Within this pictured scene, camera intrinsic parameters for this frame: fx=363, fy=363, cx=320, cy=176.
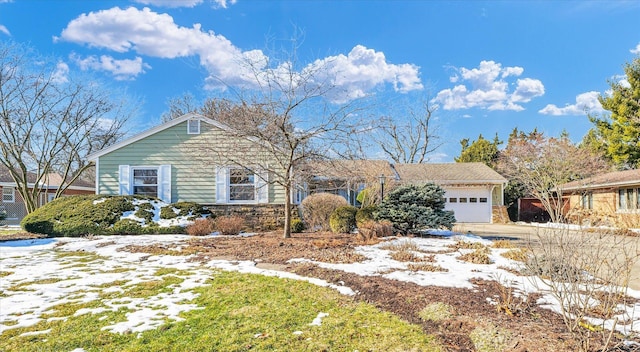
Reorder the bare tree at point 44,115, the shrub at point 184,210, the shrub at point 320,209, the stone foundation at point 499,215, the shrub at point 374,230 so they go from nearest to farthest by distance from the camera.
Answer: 1. the shrub at point 374,230
2. the shrub at point 320,209
3. the shrub at point 184,210
4. the bare tree at point 44,115
5. the stone foundation at point 499,215

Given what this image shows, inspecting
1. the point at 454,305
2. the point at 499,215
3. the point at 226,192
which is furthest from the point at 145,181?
the point at 499,215

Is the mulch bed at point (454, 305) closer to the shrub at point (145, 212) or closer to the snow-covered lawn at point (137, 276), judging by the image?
the snow-covered lawn at point (137, 276)

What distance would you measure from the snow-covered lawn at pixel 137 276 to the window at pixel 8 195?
64.8 feet

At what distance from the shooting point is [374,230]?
10156 mm

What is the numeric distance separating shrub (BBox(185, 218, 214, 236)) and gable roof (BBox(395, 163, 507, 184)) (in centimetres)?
1246

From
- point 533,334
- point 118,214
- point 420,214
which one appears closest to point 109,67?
point 118,214

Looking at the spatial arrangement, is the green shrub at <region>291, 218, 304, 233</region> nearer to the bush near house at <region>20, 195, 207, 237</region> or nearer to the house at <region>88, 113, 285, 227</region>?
the house at <region>88, 113, 285, 227</region>

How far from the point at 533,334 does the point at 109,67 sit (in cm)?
2030

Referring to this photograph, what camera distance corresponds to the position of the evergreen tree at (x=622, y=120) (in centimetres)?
1945

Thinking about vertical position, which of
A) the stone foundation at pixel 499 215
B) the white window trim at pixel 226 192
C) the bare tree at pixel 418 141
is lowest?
the stone foundation at pixel 499 215

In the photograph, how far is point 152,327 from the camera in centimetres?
371

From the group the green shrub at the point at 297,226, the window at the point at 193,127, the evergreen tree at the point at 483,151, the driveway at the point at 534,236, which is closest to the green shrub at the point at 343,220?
the green shrub at the point at 297,226

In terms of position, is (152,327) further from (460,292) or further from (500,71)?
(500,71)

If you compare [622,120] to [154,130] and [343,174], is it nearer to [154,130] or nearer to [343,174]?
[343,174]
